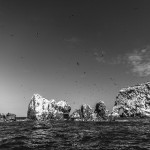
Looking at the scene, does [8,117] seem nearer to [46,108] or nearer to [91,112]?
[46,108]

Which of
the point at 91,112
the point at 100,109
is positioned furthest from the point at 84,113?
the point at 100,109

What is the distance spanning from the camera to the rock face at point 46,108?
124 meters

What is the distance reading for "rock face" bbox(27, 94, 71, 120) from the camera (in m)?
124

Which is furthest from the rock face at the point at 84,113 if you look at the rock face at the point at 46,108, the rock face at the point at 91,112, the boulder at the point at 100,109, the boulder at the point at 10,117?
the boulder at the point at 10,117

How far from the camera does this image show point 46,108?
127 metres

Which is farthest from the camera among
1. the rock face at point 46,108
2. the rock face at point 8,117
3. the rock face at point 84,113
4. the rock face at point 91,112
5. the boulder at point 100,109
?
the rock face at point 46,108

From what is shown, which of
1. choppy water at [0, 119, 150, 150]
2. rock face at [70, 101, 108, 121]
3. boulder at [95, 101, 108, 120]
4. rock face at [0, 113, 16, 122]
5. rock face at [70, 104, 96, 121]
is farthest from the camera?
boulder at [95, 101, 108, 120]

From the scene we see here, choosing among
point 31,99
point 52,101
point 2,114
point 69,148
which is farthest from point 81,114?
point 69,148

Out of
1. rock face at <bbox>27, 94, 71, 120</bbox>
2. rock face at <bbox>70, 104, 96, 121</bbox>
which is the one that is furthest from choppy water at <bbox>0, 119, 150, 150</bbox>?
rock face at <bbox>27, 94, 71, 120</bbox>

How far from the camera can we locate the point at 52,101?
132 meters

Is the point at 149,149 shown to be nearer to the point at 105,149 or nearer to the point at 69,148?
the point at 105,149

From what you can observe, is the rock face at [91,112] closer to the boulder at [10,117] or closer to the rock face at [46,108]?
the rock face at [46,108]

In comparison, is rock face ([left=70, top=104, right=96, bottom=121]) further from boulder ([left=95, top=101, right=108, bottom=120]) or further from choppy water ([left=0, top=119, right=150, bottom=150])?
choppy water ([left=0, top=119, right=150, bottom=150])

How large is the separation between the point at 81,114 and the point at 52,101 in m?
23.4
